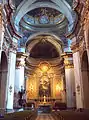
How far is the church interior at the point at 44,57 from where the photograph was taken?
10.1m

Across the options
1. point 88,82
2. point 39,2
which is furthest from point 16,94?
point 39,2

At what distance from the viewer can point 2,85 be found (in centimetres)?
1028

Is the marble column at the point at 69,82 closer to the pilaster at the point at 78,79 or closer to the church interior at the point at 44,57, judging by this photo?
the church interior at the point at 44,57

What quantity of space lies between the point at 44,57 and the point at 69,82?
23.7ft

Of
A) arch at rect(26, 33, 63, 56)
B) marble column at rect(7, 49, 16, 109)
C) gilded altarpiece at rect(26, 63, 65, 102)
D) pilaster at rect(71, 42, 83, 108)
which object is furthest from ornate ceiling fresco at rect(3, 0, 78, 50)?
pilaster at rect(71, 42, 83, 108)

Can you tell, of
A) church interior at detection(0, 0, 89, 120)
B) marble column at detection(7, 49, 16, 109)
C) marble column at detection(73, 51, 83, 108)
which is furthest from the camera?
marble column at detection(7, 49, 16, 109)

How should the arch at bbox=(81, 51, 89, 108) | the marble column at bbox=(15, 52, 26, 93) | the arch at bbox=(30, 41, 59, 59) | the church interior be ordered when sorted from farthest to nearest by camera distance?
the arch at bbox=(30, 41, 59, 59) → the marble column at bbox=(15, 52, 26, 93) → the church interior → the arch at bbox=(81, 51, 89, 108)

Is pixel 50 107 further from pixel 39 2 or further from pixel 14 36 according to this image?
pixel 39 2

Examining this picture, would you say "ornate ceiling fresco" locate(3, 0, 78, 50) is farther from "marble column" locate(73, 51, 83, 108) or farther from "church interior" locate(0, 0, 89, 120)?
"marble column" locate(73, 51, 83, 108)

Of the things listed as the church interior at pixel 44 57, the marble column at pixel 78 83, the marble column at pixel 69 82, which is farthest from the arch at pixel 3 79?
the marble column at pixel 69 82

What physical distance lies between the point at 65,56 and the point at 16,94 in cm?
646

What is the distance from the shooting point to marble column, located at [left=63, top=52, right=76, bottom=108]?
1581 cm

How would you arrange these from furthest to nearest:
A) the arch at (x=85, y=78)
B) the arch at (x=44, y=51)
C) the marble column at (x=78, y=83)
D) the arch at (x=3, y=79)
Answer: the arch at (x=44, y=51), the marble column at (x=78, y=83), the arch at (x=3, y=79), the arch at (x=85, y=78)

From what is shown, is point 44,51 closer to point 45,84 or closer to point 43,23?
point 45,84
